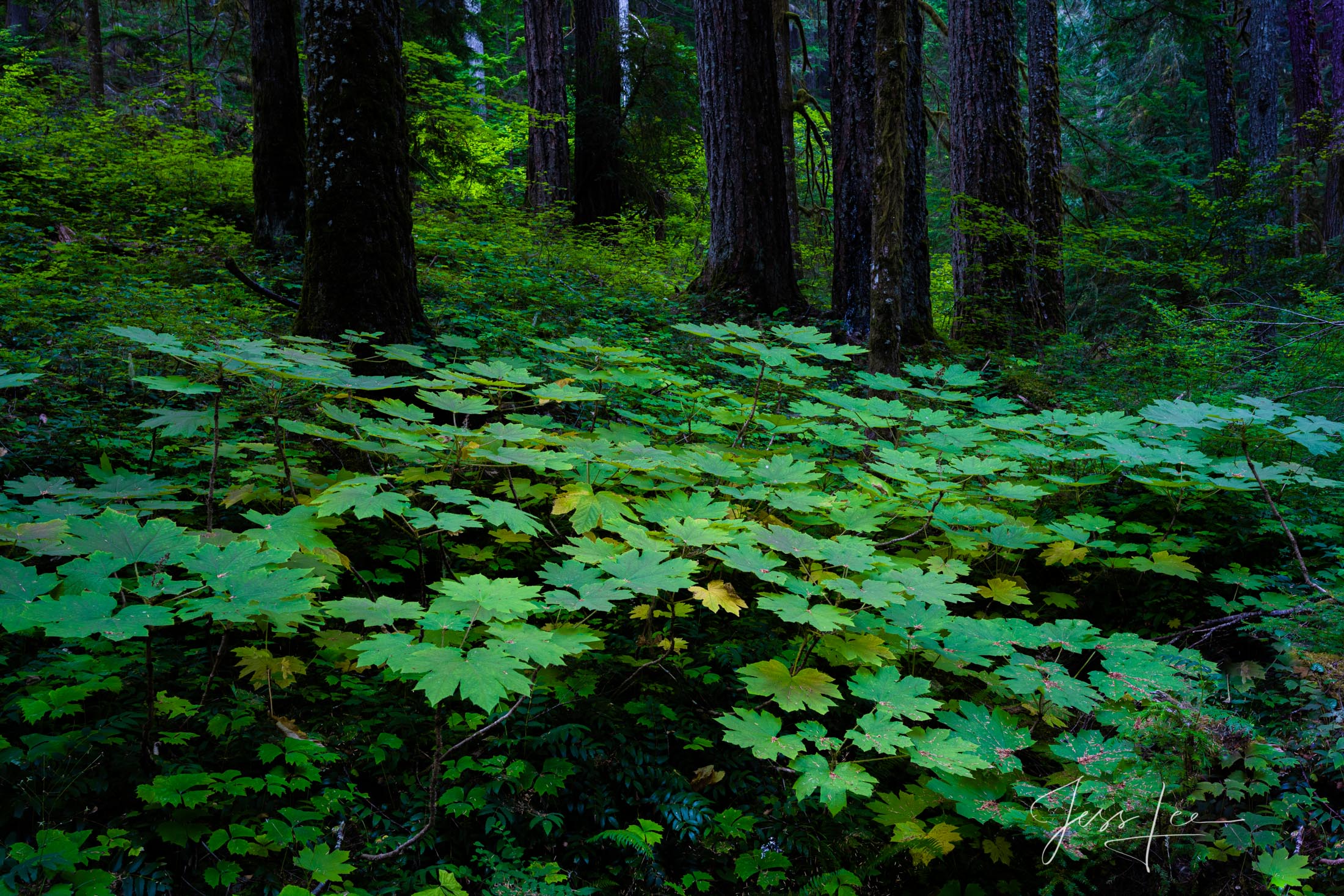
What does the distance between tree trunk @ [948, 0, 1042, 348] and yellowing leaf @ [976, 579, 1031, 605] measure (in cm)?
520

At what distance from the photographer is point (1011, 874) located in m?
1.92

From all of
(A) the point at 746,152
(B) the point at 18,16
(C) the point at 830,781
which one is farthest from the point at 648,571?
(B) the point at 18,16

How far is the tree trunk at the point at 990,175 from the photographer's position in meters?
7.35

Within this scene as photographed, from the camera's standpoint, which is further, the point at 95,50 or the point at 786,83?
the point at 95,50

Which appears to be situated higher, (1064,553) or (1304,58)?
(1304,58)

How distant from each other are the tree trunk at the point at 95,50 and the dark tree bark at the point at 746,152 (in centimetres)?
1176

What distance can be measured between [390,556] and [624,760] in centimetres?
122

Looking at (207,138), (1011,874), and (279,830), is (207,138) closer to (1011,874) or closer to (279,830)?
(279,830)

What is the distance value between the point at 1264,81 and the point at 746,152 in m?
11.7

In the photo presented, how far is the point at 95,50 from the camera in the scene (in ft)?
41.7

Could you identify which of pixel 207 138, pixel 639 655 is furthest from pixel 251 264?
pixel 639 655

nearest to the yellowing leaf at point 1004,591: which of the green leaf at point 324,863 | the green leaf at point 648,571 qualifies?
the green leaf at point 648,571

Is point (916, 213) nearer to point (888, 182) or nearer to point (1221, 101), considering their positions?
point (888, 182)

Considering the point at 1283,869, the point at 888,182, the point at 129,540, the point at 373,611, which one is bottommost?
the point at 1283,869
